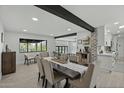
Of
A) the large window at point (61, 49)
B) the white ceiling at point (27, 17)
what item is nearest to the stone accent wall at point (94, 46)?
the white ceiling at point (27, 17)

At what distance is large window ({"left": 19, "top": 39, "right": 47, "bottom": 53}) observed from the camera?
23.2 feet

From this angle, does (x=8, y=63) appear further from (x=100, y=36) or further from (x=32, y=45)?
(x=100, y=36)

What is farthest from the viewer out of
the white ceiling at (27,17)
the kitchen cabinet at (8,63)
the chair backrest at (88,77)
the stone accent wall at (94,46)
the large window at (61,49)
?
the large window at (61,49)

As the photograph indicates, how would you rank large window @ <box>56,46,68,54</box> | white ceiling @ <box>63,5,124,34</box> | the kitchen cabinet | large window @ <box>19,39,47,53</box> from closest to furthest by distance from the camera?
white ceiling @ <box>63,5,124,34</box> → the kitchen cabinet → large window @ <box>19,39,47,53</box> → large window @ <box>56,46,68,54</box>

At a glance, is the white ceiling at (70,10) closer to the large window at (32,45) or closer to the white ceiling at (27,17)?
the white ceiling at (27,17)

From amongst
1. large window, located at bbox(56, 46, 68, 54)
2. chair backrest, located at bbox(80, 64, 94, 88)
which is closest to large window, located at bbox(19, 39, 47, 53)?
large window, located at bbox(56, 46, 68, 54)

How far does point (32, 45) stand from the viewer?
25.1ft

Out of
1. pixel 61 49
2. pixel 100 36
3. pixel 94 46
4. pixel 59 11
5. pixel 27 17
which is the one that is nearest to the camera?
pixel 59 11

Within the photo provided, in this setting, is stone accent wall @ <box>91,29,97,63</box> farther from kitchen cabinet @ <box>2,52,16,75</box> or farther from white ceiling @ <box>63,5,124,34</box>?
kitchen cabinet @ <box>2,52,16,75</box>

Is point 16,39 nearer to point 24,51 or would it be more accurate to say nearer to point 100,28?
point 24,51

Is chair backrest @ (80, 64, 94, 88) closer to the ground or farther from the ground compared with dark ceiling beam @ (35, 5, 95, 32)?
closer to the ground

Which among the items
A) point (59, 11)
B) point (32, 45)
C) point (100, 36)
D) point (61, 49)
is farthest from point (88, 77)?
point (61, 49)

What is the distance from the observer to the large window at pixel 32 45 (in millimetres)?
7086
